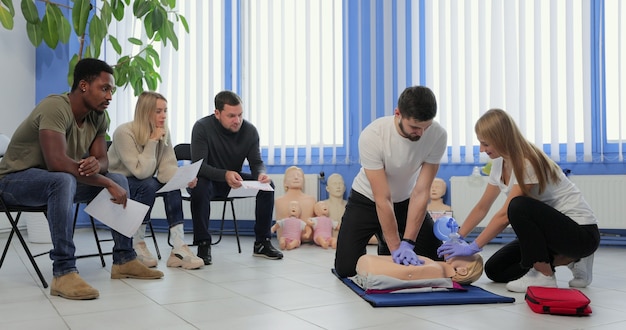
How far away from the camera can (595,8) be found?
3834mm

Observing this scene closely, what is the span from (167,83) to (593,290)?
3553 millimetres

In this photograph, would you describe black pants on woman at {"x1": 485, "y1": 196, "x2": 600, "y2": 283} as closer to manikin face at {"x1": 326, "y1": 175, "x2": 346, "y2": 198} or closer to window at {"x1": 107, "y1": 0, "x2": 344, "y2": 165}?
manikin face at {"x1": 326, "y1": 175, "x2": 346, "y2": 198}

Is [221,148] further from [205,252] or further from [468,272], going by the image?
[468,272]

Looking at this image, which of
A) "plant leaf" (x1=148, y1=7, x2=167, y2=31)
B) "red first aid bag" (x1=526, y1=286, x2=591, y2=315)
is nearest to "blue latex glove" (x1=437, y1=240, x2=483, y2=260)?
"red first aid bag" (x1=526, y1=286, x2=591, y2=315)

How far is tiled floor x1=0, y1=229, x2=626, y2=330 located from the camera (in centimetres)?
180

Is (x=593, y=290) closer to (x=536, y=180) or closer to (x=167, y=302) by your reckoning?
(x=536, y=180)

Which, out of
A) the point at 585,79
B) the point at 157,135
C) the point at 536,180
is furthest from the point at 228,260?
the point at 585,79

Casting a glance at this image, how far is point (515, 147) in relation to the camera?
2150mm

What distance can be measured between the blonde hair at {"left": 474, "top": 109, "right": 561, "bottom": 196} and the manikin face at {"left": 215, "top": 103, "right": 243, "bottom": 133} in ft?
4.70

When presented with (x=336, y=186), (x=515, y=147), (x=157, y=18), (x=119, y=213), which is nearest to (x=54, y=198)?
(x=119, y=213)

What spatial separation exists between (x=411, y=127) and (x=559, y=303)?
766 mm

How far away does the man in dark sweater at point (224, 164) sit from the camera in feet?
10.1

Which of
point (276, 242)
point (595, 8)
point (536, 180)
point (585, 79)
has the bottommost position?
point (276, 242)

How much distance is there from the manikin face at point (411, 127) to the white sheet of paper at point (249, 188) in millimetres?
1016
